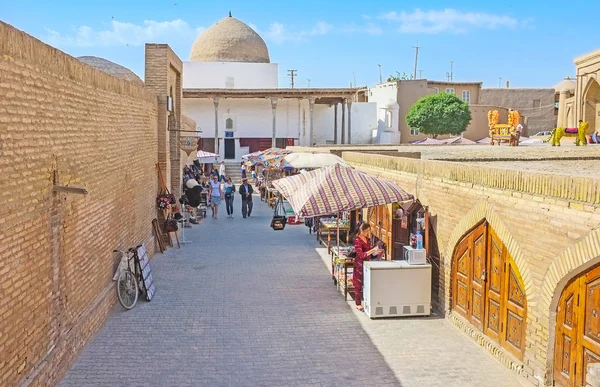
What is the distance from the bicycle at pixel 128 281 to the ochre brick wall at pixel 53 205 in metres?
0.14

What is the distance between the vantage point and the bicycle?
938 cm

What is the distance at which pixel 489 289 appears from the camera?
755 centimetres

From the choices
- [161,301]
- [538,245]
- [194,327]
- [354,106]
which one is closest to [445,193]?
[538,245]

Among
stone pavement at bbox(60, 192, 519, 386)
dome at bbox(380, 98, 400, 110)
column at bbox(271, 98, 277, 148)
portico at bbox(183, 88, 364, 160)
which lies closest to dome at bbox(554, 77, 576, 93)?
dome at bbox(380, 98, 400, 110)

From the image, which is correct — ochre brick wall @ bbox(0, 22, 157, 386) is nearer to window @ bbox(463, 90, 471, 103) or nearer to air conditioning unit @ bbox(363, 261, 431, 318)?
air conditioning unit @ bbox(363, 261, 431, 318)

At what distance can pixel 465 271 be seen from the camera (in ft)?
27.1

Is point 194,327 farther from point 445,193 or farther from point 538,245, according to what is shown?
point 538,245

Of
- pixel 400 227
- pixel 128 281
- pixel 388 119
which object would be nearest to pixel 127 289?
pixel 128 281

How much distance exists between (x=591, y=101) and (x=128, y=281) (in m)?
25.5

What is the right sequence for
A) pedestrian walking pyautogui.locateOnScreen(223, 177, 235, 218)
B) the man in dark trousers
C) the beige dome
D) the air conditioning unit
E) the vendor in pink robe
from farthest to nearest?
the beige dome, pedestrian walking pyautogui.locateOnScreen(223, 177, 235, 218), the man in dark trousers, the vendor in pink robe, the air conditioning unit

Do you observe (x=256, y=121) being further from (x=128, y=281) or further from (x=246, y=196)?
(x=128, y=281)

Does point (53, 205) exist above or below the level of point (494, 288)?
above

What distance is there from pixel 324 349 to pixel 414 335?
4.23 ft

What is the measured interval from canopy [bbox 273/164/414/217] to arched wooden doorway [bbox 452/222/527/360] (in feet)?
5.00
